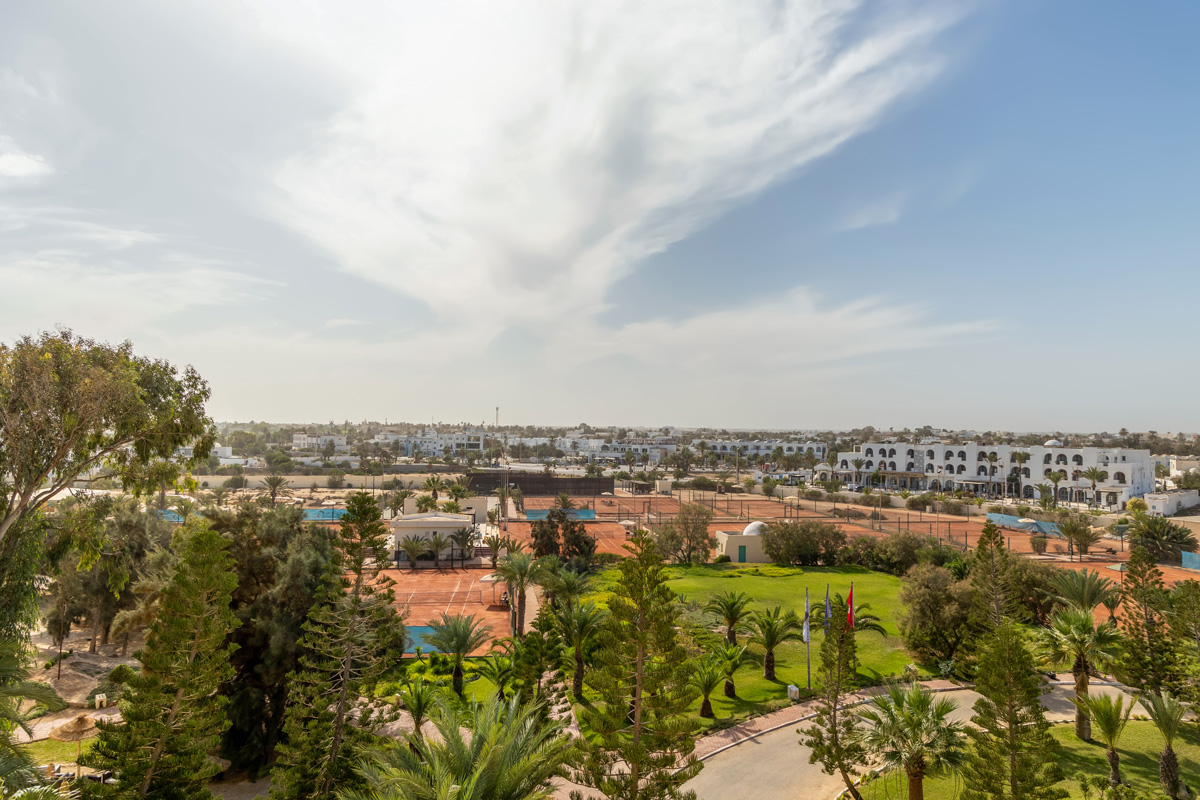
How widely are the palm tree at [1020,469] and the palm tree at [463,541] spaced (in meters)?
68.5

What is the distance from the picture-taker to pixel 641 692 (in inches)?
397

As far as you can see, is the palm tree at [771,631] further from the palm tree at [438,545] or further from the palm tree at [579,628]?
the palm tree at [438,545]

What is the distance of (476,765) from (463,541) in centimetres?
2909

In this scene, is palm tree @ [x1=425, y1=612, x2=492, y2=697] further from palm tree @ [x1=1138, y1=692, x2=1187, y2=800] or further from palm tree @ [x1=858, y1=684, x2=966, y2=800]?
palm tree @ [x1=1138, y1=692, x2=1187, y2=800]

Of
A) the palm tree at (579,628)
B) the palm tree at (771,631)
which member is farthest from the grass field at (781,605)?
the palm tree at (579,628)

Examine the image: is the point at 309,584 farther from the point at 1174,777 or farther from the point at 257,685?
the point at 1174,777

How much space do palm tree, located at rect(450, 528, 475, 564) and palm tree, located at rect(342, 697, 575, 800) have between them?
26814 millimetres

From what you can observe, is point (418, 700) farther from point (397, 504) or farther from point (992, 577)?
point (397, 504)

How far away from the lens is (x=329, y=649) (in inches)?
443

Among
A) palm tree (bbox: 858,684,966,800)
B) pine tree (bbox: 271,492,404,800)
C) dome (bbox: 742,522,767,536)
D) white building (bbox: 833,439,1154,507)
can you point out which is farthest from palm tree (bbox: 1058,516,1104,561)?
pine tree (bbox: 271,492,404,800)

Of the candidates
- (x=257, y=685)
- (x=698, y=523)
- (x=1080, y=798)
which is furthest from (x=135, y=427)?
(x=698, y=523)

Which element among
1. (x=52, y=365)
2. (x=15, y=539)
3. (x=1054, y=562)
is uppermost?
(x=52, y=365)

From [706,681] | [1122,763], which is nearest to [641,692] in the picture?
[706,681]

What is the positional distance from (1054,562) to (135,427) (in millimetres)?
43194
